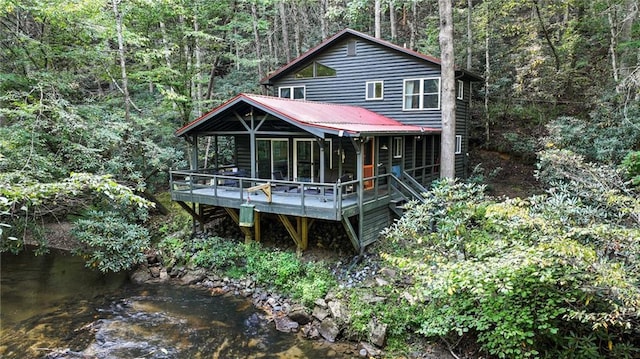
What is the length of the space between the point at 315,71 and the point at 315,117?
5.67m

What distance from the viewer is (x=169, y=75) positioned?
15078mm

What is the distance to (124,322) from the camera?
28.9 feet

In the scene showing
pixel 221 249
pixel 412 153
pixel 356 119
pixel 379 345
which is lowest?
pixel 379 345

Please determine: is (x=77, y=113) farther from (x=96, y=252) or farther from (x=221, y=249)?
(x=221, y=249)

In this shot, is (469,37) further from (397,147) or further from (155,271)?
(155,271)

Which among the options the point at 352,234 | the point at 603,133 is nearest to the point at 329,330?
the point at 352,234

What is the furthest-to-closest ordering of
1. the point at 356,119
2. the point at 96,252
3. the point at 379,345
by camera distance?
1. the point at 356,119
2. the point at 96,252
3. the point at 379,345

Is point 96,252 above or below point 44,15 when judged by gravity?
below

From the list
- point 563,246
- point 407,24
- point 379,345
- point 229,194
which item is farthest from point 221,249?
point 407,24

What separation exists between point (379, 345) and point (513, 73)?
1691cm

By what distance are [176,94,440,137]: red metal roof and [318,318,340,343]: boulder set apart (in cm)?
441

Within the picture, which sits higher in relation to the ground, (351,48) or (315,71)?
(351,48)

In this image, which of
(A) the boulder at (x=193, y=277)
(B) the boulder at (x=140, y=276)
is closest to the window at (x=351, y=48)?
(A) the boulder at (x=193, y=277)

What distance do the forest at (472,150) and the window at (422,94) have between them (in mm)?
3556
